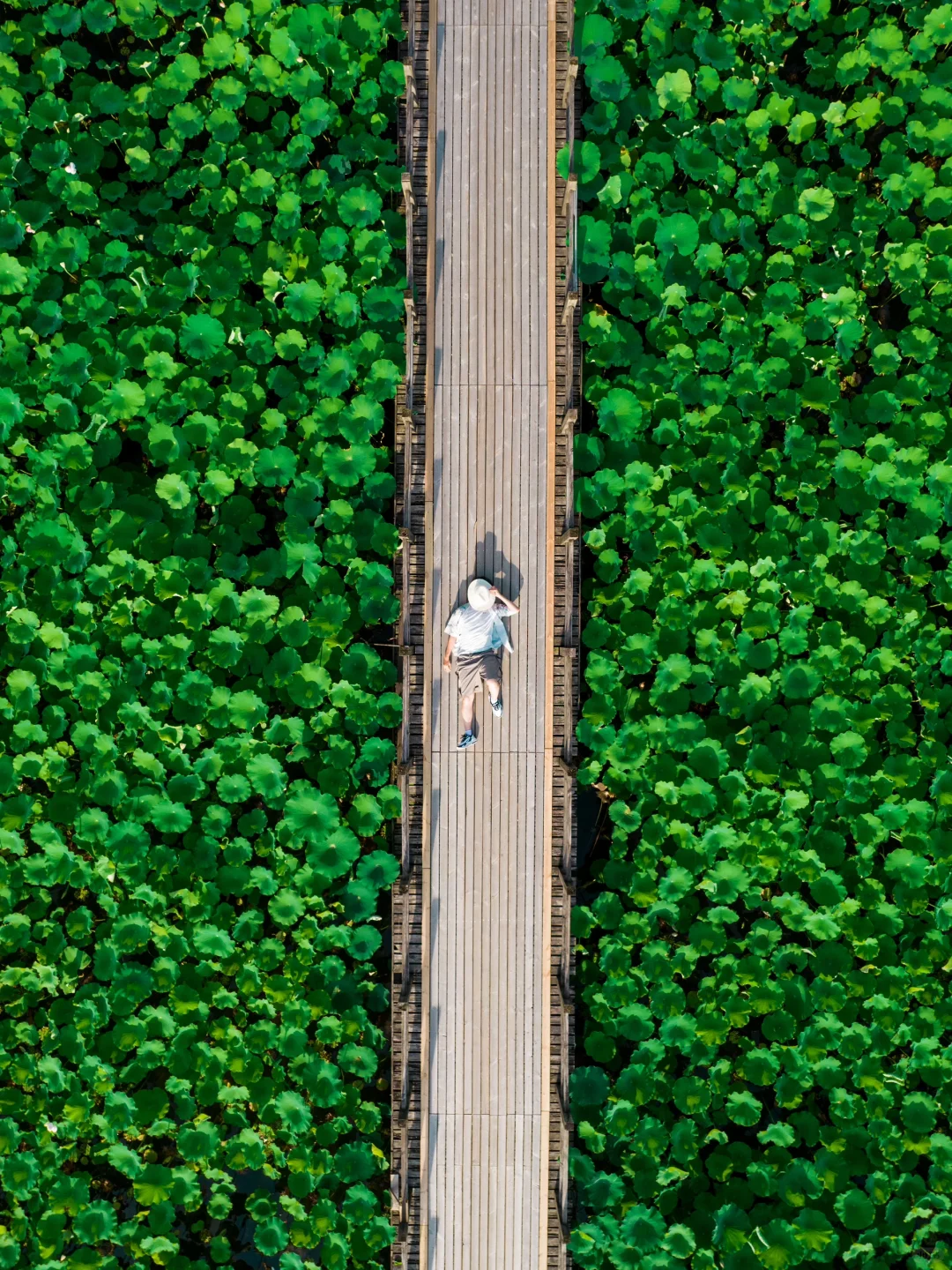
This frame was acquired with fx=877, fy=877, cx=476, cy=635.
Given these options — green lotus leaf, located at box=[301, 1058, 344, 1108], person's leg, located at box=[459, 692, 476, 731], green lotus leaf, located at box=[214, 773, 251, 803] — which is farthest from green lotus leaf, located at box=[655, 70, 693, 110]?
green lotus leaf, located at box=[301, 1058, 344, 1108]

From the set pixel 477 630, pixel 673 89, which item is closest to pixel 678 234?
pixel 673 89

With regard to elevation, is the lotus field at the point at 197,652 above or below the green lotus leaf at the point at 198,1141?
above

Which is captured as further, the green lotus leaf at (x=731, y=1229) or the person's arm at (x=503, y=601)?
the green lotus leaf at (x=731, y=1229)

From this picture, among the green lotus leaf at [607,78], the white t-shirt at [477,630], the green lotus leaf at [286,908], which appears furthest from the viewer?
the green lotus leaf at [607,78]

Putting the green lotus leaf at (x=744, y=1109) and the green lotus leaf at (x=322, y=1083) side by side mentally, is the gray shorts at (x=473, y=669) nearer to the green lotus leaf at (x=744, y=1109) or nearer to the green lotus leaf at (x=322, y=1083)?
the green lotus leaf at (x=322, y=1083)

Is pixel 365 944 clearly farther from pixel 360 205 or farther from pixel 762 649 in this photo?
pixel 360 205

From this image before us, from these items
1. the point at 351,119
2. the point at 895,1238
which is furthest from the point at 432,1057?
the point at 351,119

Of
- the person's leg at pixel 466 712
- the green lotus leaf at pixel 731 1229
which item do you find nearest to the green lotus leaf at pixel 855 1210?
the green lotus leaf at pixel 731 1229

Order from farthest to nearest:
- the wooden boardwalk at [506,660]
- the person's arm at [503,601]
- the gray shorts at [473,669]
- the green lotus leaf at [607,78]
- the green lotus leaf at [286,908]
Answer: the green lotus leaf at [607,78] → the green lotus leaf at [286,908] → the wooden boardwalk at [506,660] → the gray shorts at [473,669] → the person's arm at [503,601]
